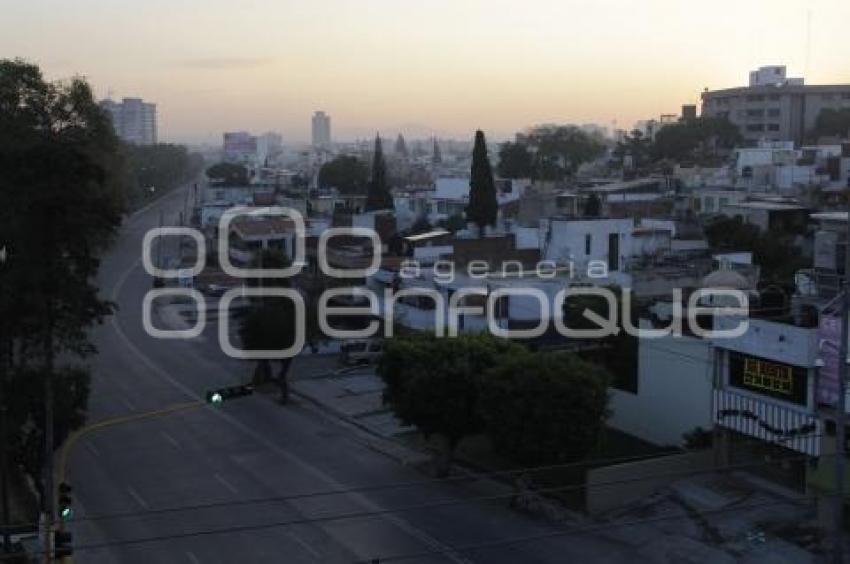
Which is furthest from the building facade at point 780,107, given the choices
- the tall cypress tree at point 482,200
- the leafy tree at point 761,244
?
the leafy tree at point 761,244

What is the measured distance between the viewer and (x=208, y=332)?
3988 centimetres

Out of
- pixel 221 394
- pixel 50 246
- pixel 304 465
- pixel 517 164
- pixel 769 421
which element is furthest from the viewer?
pixel 517 164

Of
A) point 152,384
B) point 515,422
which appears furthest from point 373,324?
point 515,422

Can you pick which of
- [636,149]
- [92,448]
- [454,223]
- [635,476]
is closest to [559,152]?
[636,149]

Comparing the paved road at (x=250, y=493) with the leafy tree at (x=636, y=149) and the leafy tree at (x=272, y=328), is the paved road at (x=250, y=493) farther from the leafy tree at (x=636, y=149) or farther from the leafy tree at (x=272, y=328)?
the leafy tree at (x=636, y=149)

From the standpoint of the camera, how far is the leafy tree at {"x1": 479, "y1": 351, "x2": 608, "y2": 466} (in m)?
18.3

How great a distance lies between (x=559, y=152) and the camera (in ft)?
312

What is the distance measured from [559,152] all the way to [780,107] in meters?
20.3

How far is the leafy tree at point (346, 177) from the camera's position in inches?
3602

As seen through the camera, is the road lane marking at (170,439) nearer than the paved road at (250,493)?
No

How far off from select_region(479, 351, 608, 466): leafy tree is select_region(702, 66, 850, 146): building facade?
248 ft

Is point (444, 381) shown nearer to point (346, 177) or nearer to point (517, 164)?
point (517, 164)

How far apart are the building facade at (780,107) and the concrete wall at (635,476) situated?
74266mm

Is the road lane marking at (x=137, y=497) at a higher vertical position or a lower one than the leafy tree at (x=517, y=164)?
lower
